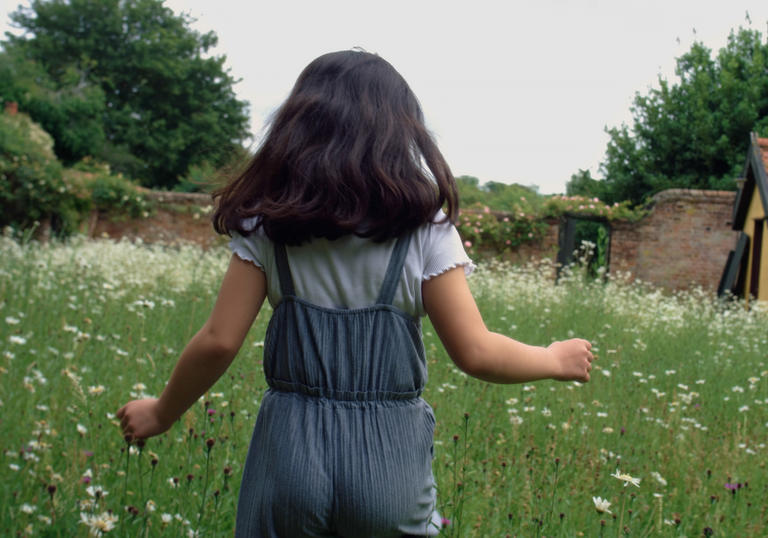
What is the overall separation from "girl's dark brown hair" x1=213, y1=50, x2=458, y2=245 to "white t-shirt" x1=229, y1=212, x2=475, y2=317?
30mm

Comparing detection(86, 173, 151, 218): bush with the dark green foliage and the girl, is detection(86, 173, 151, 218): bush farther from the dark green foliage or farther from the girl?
the girl

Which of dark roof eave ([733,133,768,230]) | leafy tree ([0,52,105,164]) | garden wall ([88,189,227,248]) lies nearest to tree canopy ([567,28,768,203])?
dark roof eave ([733,133,768,230])

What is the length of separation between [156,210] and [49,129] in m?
13.3

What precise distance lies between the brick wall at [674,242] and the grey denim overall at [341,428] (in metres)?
15.9

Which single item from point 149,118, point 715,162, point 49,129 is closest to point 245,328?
point 715,162

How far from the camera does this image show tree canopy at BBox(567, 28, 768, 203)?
67.7ft

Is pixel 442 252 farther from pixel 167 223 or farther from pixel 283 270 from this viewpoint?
pixel 167 223

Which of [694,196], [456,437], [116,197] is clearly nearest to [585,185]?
[694,196]

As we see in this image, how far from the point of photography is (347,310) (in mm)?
1265

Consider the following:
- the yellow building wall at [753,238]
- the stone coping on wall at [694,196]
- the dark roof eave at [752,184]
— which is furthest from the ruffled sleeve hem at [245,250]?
the stone coping on wall at [694,196]

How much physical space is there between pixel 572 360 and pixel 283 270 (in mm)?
564

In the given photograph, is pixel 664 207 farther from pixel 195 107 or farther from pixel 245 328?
pixel 195 107

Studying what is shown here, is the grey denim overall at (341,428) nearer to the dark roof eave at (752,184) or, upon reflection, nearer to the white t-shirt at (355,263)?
the white t-shirt at (355,263)

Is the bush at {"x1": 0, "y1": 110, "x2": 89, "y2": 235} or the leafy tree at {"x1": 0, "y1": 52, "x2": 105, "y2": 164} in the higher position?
the leafy tree at {"x1": 0, "y1": 52, "x2": 105, "y2": 164}
